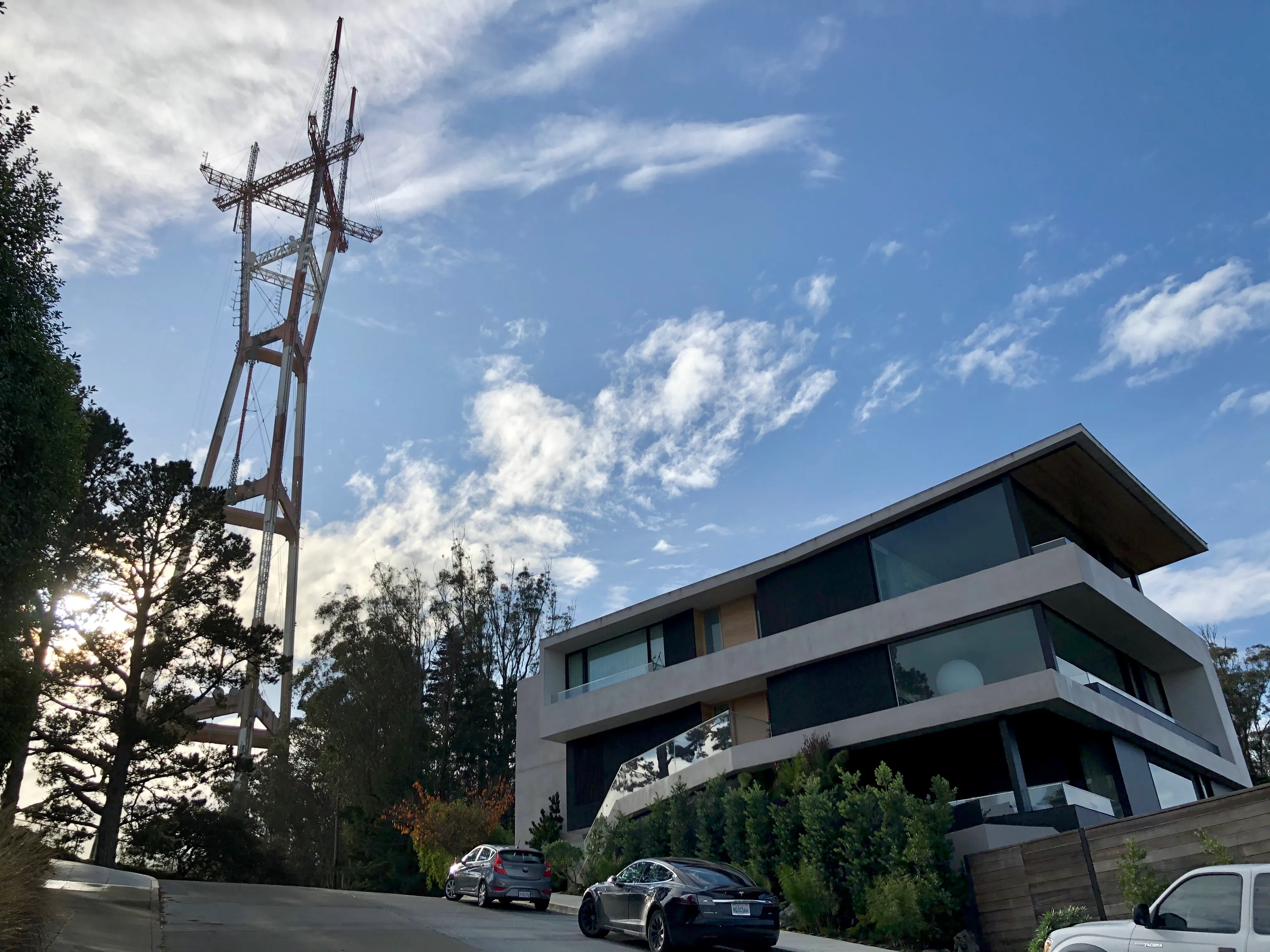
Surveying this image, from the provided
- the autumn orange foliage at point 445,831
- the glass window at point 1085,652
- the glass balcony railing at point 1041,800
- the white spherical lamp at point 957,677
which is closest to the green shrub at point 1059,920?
the glass balcony railing at point 1041,800

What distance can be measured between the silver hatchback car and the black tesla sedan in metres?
6.77

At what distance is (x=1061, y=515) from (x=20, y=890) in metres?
21.8

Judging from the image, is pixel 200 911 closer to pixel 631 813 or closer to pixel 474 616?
pixel 631 813

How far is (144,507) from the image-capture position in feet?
96.5

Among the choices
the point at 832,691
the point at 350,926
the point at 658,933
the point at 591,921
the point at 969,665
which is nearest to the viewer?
the point at 658,933

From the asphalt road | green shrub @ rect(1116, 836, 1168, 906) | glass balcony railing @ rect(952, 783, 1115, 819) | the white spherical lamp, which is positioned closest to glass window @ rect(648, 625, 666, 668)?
the asphalt road

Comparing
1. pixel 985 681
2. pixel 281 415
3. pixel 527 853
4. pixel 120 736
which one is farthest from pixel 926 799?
pixel 281 415

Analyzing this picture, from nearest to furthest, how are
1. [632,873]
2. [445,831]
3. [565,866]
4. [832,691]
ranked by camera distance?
[632,873] → [832,691] → [565,866] → [445,831]

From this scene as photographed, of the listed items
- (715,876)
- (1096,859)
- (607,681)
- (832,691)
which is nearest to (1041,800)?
(1096,859)

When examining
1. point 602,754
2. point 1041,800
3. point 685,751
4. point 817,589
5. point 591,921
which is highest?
point 817,589

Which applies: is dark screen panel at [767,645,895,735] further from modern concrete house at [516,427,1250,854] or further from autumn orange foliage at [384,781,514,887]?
autumn orange foliage at [384,781,514,887]

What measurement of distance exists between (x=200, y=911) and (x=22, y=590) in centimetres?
758

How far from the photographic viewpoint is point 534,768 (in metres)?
31.0

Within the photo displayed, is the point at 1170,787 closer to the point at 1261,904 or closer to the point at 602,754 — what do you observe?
the point at 602,754
